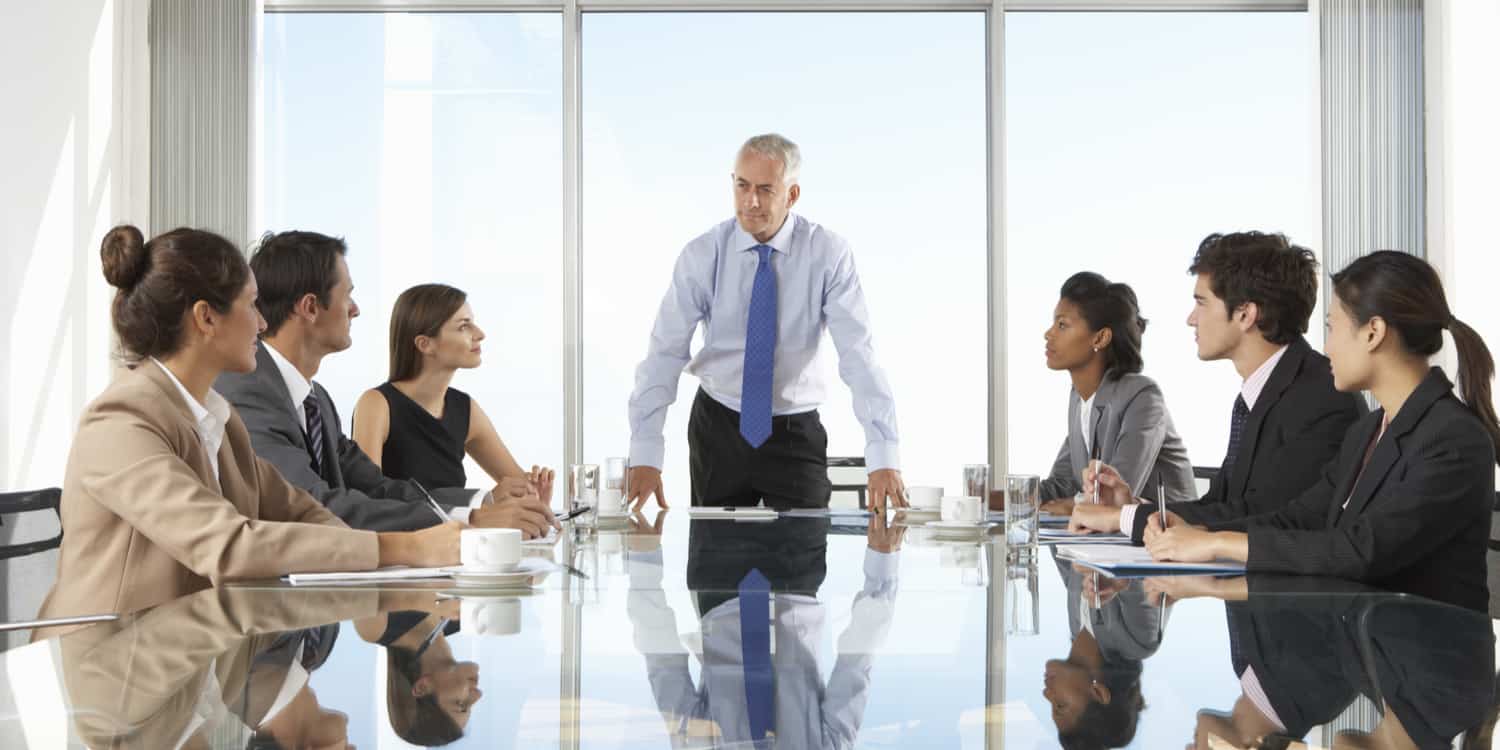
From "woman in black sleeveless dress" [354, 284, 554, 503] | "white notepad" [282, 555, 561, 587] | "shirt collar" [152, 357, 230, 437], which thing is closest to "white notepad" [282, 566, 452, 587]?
"white notepad" [282, 555, 561, 587]

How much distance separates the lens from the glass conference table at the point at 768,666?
961mm

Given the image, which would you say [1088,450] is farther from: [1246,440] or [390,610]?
[390,610]

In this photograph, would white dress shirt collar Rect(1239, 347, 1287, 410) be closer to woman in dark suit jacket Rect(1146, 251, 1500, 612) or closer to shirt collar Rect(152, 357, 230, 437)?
woman in dark suit jacket Rect(1146, 251, 1500, 612)

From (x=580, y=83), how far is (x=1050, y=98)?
2.10 meters

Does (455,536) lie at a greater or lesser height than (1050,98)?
lesser

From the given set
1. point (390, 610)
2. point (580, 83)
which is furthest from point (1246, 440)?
point (580, 83)

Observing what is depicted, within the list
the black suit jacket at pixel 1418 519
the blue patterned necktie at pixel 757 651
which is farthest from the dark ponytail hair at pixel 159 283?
the black suit jacket at pixel 1418 519

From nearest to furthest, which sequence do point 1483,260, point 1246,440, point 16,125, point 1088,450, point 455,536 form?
point 455,536, point 1246,440, point 1088,450, point 16,125, point 1483,260

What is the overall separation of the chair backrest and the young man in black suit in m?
1.97

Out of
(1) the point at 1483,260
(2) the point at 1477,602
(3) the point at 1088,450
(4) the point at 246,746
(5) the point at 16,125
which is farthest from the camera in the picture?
(1) the point at 1483,260

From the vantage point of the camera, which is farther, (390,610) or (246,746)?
(390,610)

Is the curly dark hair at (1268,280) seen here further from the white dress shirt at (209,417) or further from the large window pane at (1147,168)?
the large window pane at (1147,168)

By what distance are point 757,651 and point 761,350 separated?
2.68 metres

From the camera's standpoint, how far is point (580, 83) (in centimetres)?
592
